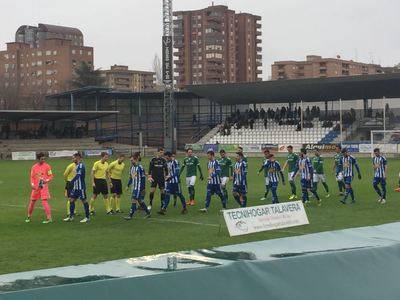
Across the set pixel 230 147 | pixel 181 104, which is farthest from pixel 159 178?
pixel 181 104

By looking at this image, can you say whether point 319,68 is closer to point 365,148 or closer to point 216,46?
point 216,46

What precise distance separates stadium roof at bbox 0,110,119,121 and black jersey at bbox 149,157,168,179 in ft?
148

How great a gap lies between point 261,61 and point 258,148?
92642mm

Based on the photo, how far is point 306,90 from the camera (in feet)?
204

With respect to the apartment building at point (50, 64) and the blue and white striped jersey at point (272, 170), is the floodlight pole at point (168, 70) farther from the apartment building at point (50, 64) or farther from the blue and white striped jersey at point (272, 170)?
the apartment building at point (50, 64)

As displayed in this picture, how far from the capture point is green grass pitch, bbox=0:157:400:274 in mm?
11820

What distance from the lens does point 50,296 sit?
462 cm

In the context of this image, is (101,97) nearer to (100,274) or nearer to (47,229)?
(47,229)

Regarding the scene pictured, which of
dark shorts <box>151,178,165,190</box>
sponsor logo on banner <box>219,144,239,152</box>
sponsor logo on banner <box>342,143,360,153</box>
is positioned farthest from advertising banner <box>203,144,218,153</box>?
dark shorts <box>151,178,165,190</box>

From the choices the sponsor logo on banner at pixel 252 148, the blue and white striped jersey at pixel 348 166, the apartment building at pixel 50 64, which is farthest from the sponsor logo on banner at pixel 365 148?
the apartment building at pixel 50 64

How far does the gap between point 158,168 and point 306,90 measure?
46.2 m

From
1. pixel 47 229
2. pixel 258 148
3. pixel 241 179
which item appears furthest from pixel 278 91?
pixel 47 229

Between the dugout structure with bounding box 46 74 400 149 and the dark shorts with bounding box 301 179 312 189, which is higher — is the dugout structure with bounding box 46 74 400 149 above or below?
above

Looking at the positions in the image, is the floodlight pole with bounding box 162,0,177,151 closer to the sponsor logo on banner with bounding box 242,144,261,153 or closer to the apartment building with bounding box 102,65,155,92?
the sponsor logo on banner with bounding box 242,144,261,153
